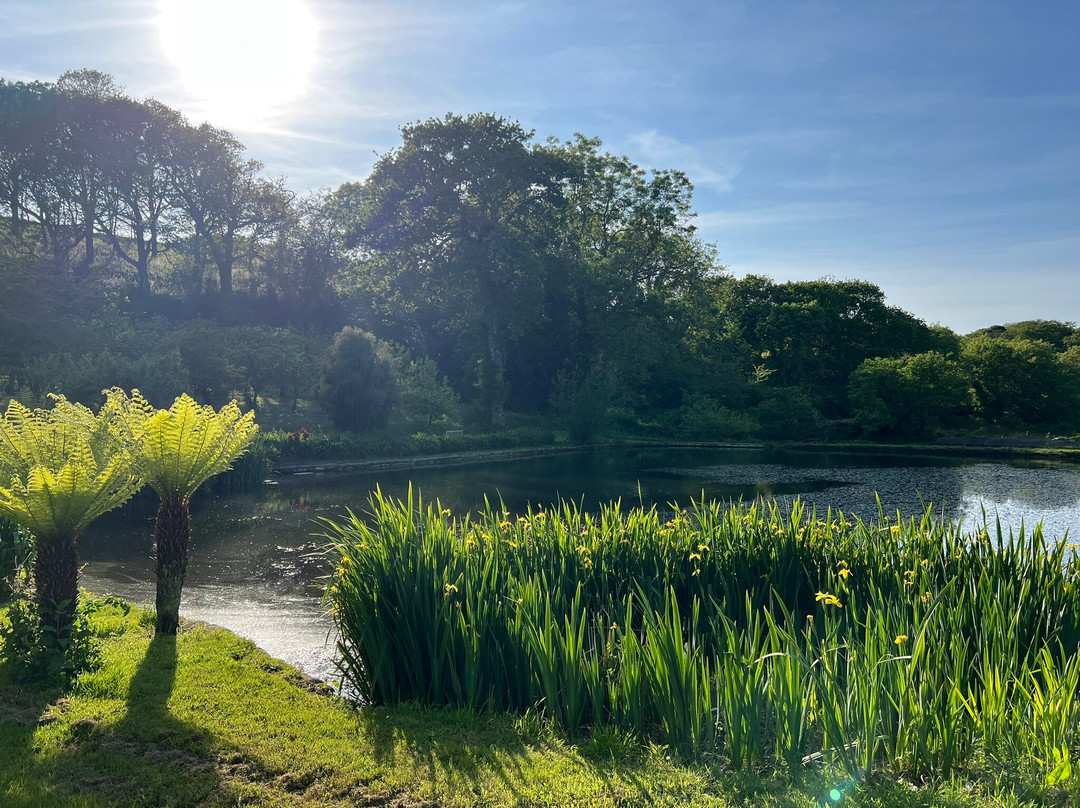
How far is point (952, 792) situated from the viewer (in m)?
3.24

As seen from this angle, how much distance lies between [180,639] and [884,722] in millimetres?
5650

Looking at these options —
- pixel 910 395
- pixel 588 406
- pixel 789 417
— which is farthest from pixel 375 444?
pixel 910 395

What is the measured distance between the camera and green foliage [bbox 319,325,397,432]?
2717 centimetres

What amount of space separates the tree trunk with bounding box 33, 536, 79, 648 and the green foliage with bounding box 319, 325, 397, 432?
71.9 feet

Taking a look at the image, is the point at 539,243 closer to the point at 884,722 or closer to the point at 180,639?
the point at 180,639

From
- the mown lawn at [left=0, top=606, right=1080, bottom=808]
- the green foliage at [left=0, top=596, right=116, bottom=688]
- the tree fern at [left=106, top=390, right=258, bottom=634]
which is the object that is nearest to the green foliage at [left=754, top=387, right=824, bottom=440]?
the tree fern at [left=106, top=390, right=258, bottom=634]

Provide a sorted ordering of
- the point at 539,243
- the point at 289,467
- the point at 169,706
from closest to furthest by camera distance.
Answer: the point at 169,706
the point at 289,467
the point at 539,243

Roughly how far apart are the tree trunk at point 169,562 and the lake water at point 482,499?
969 millimetres

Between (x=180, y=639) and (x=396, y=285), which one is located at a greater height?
(x=396, y=285)

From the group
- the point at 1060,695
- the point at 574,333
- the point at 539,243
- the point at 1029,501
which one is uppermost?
the point at 539,243

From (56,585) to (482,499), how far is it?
534 inches

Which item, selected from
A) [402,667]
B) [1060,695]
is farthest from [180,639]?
[1060,695]

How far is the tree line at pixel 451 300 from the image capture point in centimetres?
2953

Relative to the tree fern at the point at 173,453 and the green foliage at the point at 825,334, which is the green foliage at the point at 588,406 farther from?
the tree fern at the point at 173,453
